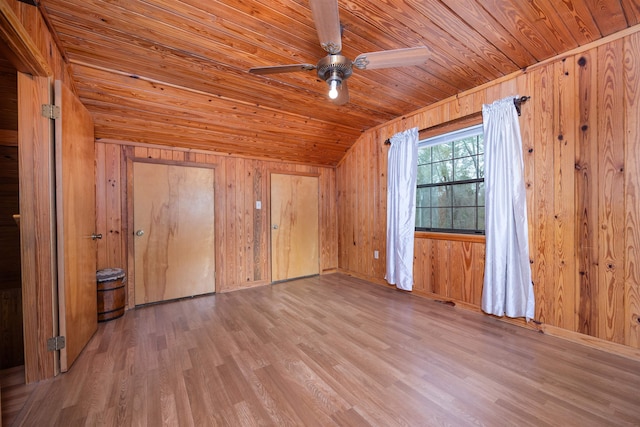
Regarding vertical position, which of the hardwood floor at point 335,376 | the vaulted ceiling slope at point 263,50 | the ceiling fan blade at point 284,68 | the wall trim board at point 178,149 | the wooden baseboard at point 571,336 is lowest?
the hardwood floor at point 335,376

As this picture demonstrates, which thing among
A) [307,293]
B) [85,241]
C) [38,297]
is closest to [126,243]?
[85,241]

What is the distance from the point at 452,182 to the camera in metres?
3.15

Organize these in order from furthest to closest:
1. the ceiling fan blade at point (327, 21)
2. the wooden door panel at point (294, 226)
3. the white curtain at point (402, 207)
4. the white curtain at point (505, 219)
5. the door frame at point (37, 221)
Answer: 1. the wooden door panel at point (294, 226)
2. the white curtain at point (402, 207)
3. the white curtain at point (505, 219)
4. the door frame at point (37, 221)
5. the ceiling fan blade at point (327, 21)

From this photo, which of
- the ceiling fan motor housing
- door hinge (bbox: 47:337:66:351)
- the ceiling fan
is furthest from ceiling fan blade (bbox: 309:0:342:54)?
door hinge (bbox: 47:337:66:351)

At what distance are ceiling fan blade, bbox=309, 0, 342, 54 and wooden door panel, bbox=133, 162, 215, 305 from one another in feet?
8.74

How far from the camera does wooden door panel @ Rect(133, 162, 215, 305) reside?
10.3 ft

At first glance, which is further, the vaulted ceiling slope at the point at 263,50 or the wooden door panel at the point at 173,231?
the wooden door panel at the point at 173,231

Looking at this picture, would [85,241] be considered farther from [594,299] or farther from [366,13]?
[594,299]

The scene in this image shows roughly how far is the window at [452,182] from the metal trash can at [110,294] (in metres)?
3.70

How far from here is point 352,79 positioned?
2482 millimetres

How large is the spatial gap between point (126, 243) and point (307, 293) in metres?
2.36

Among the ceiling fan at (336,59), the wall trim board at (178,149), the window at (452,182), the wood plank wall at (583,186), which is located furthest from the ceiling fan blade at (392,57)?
the wall trim board at (178,149)

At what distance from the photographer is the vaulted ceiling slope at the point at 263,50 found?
1653mm

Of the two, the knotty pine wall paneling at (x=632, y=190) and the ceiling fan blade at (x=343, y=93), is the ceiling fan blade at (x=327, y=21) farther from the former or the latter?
the knotty pine wall paneling at (x=632, y=190)
